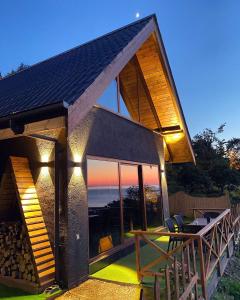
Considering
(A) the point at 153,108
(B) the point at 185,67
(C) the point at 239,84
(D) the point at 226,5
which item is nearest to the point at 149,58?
(A) the point at 153,108

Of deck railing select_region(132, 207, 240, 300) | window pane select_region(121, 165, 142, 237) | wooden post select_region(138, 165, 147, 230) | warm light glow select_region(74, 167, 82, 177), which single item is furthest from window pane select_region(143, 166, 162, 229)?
warm light glow select_region(74, 167, 82, 177)

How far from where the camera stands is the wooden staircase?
182 inches

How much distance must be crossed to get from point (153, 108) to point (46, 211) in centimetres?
610

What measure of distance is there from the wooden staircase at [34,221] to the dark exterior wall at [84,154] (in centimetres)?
39

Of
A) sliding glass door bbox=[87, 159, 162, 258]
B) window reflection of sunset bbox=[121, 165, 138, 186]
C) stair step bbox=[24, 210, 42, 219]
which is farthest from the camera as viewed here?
A: window reflection of sunset bbox=[121, 165, 138, 186]

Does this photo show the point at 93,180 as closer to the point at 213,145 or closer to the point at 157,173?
the point at 157,173

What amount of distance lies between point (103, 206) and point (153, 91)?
193 inches

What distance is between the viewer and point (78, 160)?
5.39m

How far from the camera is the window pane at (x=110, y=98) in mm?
6875

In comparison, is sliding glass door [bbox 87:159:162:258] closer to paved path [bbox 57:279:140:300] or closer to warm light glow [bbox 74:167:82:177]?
warm light glow [bbox 74:167:82:177]

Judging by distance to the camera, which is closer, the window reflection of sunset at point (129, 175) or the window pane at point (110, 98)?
the window pane at point (110, 98)

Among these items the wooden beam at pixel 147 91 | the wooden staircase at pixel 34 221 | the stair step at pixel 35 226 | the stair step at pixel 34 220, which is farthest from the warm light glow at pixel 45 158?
the wooden beam at pixel 147 91

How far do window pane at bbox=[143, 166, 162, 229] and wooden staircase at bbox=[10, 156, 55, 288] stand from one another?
4.39m

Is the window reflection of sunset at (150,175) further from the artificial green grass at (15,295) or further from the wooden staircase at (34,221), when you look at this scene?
the artificial green grass at (15,295)
